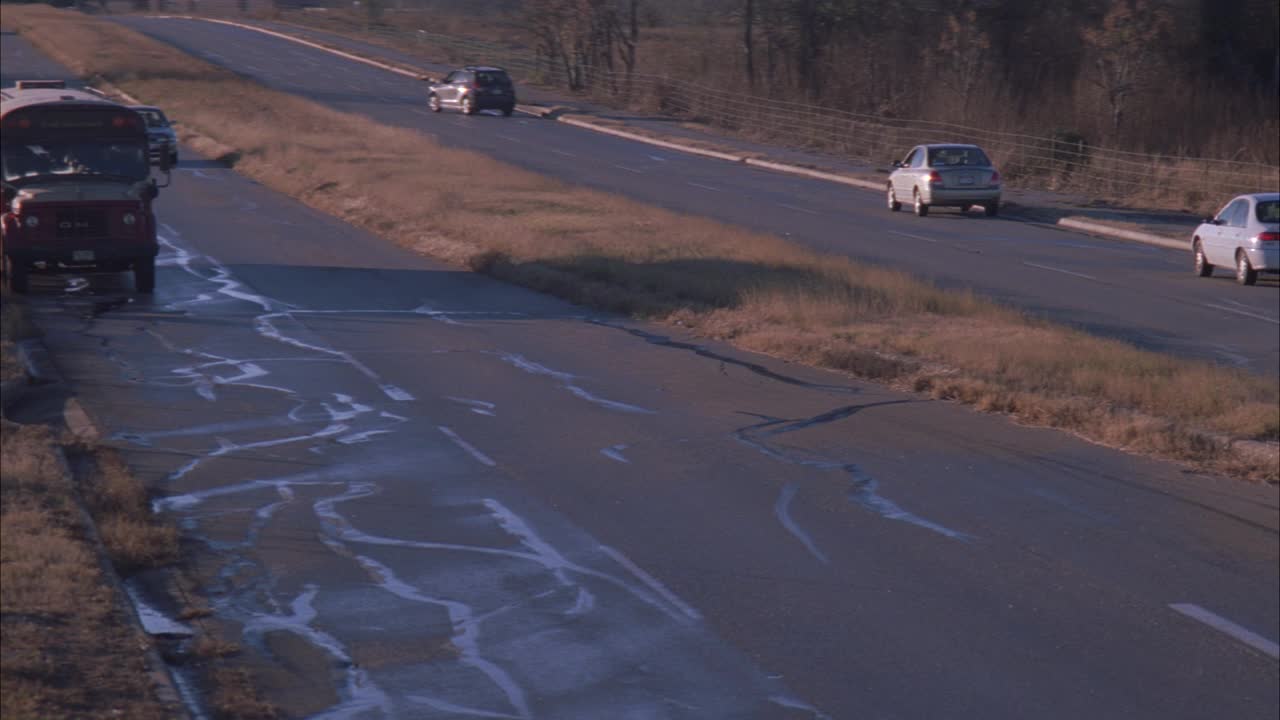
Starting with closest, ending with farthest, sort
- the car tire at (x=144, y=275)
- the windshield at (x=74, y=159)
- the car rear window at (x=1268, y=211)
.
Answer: the windshield at (x=74, y=159), the car tire at (x=144, y=275), the car rear window at (x=1268, y=211)

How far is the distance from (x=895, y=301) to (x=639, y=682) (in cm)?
1274

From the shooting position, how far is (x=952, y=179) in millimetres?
33750

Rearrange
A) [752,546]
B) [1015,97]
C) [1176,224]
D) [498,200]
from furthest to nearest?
[1015,97]
[1176,224]
[498,200]
[752,546]

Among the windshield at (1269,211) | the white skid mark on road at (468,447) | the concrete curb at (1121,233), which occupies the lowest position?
the white skid mark on road at (468,447)

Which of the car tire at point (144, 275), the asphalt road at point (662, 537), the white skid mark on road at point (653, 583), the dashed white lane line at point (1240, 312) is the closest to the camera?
the asphalt road at point (662, 537)

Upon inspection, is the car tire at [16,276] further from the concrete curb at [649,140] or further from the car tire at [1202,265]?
the concrete curb at [649,140]

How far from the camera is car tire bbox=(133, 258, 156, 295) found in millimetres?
19516

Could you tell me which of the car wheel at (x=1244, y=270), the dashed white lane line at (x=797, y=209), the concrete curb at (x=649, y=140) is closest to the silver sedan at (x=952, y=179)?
the dashed white lane line at (x=797, y=209)

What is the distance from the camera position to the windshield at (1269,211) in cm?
2388

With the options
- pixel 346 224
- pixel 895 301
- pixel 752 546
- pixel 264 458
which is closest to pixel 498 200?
pixel 346 224

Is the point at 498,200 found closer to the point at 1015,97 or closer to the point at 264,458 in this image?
the point at 264,458

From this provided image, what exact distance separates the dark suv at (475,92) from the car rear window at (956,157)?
27.4 m

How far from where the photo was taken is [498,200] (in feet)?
99.9

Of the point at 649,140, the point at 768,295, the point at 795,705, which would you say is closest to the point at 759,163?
the point at 649,140
